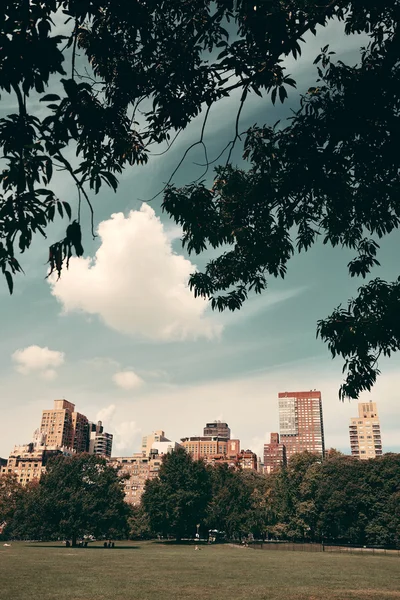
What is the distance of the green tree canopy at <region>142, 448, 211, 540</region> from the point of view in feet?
305

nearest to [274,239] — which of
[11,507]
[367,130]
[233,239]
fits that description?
[233,239]

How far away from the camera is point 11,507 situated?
4114 inches

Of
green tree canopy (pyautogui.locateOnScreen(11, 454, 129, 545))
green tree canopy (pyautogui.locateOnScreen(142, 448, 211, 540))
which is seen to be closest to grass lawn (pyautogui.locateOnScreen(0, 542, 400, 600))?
green tree canopy (pyautogui.locateOnScreen(11, 454, 129, 545))

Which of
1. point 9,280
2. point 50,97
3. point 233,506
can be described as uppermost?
point 50,97

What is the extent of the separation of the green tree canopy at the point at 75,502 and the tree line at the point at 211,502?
158mm

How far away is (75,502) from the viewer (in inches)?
3083

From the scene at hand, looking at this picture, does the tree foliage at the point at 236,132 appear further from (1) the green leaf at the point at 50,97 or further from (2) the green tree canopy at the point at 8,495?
(2) the green tree canopy at the point at 8,495

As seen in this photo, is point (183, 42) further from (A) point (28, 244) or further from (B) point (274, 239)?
(A) point (28, 244)

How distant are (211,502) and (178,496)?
13.2 metres

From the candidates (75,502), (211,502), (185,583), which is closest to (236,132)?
(185,583)

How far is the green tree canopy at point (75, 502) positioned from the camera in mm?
78625

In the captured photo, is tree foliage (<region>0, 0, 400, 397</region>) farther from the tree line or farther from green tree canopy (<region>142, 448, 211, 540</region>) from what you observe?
green tree canopy (<region>142, 448, 211, 540</region>)

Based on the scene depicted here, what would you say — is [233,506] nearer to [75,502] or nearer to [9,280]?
[75,502]

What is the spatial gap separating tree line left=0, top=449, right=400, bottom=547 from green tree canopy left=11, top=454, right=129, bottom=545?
158 mm
